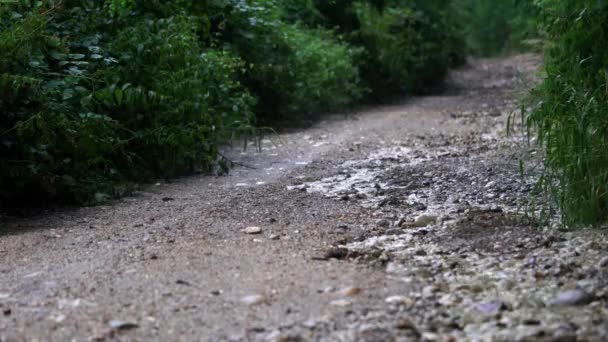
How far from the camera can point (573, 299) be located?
3719 mm

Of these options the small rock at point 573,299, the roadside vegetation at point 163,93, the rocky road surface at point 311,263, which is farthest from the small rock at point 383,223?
the small rock at point 573,299

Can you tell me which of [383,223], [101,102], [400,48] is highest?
[400,48]

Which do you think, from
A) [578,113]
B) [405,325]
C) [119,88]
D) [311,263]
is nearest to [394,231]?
[311,263]

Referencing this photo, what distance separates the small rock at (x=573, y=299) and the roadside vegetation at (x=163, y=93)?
1013mm

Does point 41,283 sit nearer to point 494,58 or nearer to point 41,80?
point 41,80

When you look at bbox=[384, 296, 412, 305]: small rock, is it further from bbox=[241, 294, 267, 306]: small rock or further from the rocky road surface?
bbox=[241, 294, 267, 306]: small rock

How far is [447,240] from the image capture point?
495 centimetres

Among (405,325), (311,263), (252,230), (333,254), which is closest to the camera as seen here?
(405,325)

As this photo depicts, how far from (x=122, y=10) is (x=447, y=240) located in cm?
393

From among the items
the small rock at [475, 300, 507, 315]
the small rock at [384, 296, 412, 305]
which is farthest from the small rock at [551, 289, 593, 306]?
the small rock at [384, 296, 412, 305]

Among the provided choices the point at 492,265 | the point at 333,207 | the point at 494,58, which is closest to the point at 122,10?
the point at 333,207

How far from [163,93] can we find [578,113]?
3498 millimetres

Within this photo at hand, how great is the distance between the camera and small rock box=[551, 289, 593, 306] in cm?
370

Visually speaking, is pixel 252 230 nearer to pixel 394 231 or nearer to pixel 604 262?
pixel 394 231
